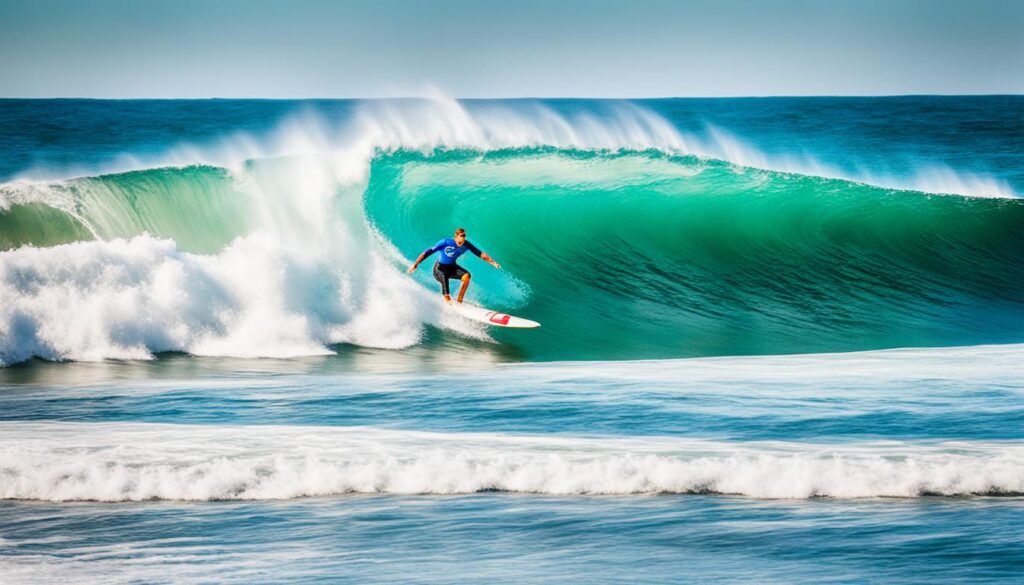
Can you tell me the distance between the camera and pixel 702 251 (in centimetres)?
1605

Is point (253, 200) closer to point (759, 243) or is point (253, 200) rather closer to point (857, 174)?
point (759, 243)

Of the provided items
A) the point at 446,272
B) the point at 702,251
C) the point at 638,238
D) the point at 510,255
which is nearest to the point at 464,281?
the point at 446,272

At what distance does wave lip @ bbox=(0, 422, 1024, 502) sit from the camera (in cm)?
661

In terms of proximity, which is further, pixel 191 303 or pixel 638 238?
pixel 638 238

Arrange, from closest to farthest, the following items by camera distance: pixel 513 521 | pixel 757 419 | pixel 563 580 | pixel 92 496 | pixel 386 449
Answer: pixel 563 580, pixel 513 521, pixel 92 496, pixel 386 449, pixel 757 419

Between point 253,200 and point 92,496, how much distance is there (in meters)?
8.85

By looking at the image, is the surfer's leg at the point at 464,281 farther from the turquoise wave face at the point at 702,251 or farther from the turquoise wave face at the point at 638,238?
the turquoise wave face at the point at 702,251

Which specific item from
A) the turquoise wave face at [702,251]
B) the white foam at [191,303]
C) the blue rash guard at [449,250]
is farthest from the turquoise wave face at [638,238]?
the blue rash guard at [449,250]

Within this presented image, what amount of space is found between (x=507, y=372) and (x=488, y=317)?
1772 millimetres

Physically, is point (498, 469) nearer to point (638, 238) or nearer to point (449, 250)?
point (449, 250)

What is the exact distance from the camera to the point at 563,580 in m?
5.29

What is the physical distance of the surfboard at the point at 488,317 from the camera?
12.0 metres

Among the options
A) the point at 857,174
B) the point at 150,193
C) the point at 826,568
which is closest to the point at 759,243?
the point at 150,193

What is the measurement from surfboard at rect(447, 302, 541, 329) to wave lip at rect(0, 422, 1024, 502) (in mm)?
4532
